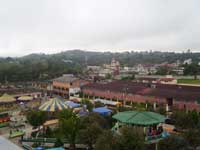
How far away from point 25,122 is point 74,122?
35.3ft

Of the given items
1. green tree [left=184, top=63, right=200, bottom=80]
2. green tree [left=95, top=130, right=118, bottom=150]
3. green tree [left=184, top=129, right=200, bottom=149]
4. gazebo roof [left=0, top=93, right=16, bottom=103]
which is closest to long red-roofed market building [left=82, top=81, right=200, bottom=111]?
gazebo roof [left=0, top=93, right=16, bottom=103]

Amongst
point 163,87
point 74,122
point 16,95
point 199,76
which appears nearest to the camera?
point 74,122

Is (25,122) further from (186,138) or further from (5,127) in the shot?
(186,138)

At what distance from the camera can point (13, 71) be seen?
5694 centimetres

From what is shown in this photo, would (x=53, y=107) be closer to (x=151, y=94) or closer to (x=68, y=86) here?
(x=151, y=94)

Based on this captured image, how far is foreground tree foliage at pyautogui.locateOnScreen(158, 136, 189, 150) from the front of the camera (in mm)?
13857

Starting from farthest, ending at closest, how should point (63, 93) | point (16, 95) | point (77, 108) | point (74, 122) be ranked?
1. point (63, 93)
2. point (16, 95)
3. point (77, 108)
4. point (74, 122)

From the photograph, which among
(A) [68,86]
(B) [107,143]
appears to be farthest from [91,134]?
(A) [68,86]

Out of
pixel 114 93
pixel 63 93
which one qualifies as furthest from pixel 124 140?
pixel 63 93

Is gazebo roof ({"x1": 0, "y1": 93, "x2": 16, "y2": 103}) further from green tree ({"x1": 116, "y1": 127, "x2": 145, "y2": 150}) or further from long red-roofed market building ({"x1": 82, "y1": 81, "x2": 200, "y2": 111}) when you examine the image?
green tree ({"x1": 116, "y1": 127, "x2": 145, "y2": 150})

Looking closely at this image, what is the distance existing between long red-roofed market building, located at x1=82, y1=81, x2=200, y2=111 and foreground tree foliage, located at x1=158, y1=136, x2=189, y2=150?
12.6 meters

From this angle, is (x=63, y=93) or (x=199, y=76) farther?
(x=199, y=76)

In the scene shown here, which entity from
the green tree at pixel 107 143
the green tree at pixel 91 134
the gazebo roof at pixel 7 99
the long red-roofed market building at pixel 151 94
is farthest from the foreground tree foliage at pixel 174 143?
the gazebo roof at pixel 7 99

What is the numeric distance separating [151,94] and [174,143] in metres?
16.3
